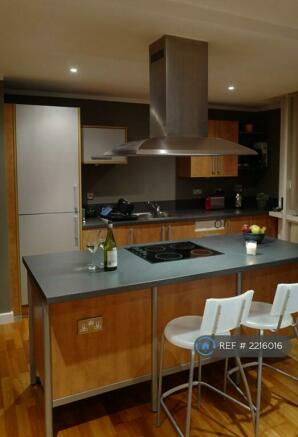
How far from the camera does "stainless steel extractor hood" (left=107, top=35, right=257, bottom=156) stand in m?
2.67

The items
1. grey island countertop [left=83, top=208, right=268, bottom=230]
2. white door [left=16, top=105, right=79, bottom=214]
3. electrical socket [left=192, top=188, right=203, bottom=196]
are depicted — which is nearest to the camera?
white door [left=16, top=105, right=79, bottom=214]

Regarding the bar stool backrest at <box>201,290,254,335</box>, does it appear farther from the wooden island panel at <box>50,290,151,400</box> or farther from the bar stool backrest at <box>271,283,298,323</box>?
the wooden island panel at <box>50,290,151,400</box>

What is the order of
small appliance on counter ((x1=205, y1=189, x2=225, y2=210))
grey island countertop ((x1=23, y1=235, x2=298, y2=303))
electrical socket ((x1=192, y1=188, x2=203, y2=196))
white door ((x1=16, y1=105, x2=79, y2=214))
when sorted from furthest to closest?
1. electrical socket ((x1=192, y1=188, x2=203, y2=196))
2. small appliance on counter ((x1=205, y1=189, x2=225, y2=210))
3. white door ((x1=16, y1=105, x2=79, y2=214))
4. grey island countertop ((x1=23, y1=235, x2=298, y2=303))

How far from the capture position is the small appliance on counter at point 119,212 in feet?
15.2

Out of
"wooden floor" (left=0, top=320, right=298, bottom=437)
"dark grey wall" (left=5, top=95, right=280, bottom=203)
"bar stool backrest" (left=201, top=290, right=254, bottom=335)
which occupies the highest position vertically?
"dark grey wall" (left=5, top=95, right=280, bottom=203)

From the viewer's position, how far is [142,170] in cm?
533

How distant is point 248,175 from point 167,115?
381 cm

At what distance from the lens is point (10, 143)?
3.93m

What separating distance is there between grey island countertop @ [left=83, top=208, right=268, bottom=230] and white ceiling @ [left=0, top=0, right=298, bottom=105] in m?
1.54

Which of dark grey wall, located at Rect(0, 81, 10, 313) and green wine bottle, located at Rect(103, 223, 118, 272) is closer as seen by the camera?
green wine bottle, located at Rect(103, 223, 118, 272)

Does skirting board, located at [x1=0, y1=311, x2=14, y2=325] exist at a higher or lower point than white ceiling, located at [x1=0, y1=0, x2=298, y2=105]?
lower

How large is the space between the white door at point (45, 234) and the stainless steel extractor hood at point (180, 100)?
1.60m

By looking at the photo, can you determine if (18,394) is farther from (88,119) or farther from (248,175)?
(248,175)

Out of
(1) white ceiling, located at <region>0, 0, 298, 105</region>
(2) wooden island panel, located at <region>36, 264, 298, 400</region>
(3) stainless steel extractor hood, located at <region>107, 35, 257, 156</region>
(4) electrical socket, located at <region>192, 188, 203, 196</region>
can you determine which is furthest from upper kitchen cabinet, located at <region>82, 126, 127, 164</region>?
(2) wooden island panel, located at <region>36, 264, 298, 400</region>
